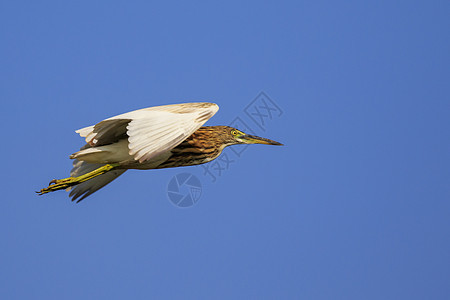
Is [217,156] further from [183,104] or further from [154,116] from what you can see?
[154,116]

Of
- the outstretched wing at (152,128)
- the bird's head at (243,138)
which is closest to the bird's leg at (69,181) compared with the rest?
the outstretched wing at (152,128)

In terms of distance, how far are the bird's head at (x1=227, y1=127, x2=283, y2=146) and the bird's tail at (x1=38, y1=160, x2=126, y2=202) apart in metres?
1.87

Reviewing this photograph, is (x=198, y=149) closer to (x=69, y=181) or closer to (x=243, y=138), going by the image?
(x=243, y=138)

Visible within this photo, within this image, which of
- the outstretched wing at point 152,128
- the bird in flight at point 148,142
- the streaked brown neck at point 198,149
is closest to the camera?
the outstretched wing at point 152,128

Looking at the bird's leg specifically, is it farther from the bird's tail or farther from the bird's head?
the bird's head

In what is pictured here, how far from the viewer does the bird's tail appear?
976 cm

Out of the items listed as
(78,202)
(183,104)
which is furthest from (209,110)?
(78,202)

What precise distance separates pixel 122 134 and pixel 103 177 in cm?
205

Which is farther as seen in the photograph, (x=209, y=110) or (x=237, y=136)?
(x=237, y=136)

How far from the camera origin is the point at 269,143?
1050 centimetres

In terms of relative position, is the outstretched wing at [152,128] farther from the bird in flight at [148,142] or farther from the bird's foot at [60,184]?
the bird's foot at [60,184]

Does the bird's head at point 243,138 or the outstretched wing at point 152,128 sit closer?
the outstretched wing at point 152,128

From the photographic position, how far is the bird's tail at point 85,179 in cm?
976

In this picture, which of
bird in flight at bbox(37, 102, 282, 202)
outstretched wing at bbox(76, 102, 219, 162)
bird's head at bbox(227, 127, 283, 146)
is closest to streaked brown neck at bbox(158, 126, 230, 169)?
bird in flight at bbox(37, 102, 282, 202)
